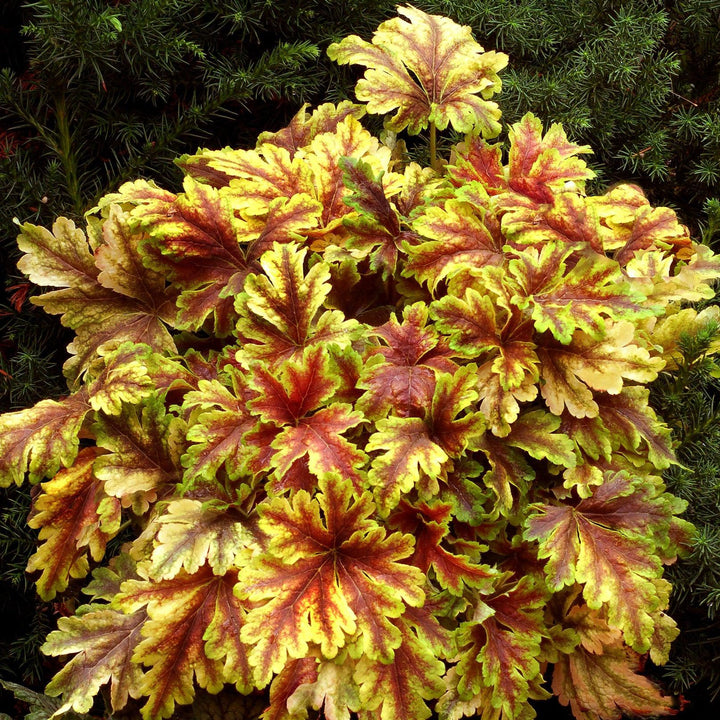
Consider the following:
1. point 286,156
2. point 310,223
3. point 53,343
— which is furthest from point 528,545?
point 53,343

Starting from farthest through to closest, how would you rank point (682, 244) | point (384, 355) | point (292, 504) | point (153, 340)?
point (682, 244) < point (153, 340) < point (384, 355) < point (292, 504)

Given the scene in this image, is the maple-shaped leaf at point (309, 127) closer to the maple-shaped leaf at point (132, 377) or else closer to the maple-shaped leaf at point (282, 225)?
the maple-shaped leaf at point (282, 225)

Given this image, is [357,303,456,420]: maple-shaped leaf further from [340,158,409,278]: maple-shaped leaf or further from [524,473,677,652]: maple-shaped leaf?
[524,473,677,652]: maple-shaped leaf

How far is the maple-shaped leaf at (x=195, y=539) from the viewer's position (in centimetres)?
95

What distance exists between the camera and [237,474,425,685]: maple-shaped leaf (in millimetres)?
894

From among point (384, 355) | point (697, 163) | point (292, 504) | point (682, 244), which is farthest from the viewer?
point (697, 163)

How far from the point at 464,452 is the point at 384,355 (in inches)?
6.8

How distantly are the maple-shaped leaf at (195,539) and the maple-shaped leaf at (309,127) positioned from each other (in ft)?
2.22

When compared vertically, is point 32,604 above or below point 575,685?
below

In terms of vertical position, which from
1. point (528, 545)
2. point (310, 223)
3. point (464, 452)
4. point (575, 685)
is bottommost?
point (575, 685)

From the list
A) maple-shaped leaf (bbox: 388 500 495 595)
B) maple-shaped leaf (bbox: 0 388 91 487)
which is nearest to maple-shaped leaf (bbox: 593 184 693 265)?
maple-shaped leaf (bbox: 388 500 495 595)

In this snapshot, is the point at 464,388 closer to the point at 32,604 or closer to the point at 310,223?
the point at 310,223

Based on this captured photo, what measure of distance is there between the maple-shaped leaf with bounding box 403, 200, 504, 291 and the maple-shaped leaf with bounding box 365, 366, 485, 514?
0.19 meters

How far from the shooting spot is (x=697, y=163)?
1667 millimetres
